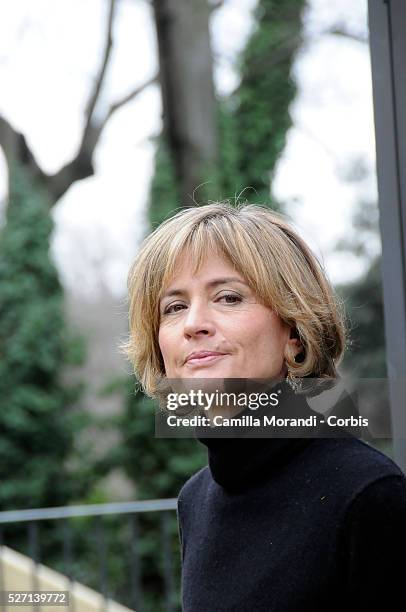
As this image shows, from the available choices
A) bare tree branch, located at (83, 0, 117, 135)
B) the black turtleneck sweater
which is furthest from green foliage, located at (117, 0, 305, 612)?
the black turtleneck sweater

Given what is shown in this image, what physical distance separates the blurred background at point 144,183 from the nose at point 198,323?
16.5 feet

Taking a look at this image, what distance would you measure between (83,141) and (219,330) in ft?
22.6

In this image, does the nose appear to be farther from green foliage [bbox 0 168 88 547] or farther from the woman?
green foliage [bbox 0 168 88 547]

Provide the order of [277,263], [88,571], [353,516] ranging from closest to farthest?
[353,516] → [277,263] → [88,571]

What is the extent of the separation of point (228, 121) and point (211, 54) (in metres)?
0.83

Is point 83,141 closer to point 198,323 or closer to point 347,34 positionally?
point 347,34

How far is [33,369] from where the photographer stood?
19.9ft

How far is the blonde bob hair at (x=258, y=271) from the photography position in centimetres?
97

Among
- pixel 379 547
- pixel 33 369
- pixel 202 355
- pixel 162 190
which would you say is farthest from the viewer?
pixel 162 190

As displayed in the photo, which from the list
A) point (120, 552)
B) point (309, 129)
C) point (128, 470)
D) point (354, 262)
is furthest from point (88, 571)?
point (309, 129)

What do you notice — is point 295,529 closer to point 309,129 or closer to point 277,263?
point 277,263

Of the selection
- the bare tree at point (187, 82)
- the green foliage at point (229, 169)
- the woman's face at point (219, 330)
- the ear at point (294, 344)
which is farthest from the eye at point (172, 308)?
the bare tree at point (187, 82)

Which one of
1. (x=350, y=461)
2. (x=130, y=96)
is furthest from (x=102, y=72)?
(x=350, y=461)

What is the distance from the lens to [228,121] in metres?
6.94
